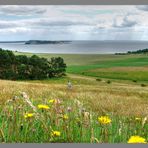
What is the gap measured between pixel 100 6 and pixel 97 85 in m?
1.28

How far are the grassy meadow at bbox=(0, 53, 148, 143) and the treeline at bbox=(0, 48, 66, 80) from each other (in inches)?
3.8

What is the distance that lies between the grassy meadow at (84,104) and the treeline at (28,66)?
0.10 meters

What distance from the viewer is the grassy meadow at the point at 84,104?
4289 mm

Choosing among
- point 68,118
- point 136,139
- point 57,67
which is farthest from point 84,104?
point 136,139

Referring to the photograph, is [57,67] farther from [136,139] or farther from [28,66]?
[136,139]

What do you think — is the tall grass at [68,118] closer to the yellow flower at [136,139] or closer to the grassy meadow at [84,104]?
the grassy meadow at [84,104]

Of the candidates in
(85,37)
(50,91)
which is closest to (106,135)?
(50,91)

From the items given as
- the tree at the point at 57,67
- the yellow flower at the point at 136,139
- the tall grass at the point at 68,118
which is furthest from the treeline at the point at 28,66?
the yellow flower at the point at 136,139

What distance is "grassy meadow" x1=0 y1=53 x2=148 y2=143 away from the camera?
169 inches

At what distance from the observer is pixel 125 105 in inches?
196

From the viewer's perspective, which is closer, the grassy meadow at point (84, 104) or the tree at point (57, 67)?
the grassy meadow at point (84, 104)

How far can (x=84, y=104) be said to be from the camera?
16.2 feet

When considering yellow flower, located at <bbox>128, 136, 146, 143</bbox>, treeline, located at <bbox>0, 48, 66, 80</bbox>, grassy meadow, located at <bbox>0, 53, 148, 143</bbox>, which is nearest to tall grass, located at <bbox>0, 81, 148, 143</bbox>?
grassy meadow, located at <bbox>0, 53, 148, 143</bbox>

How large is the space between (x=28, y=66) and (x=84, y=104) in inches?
42.3
